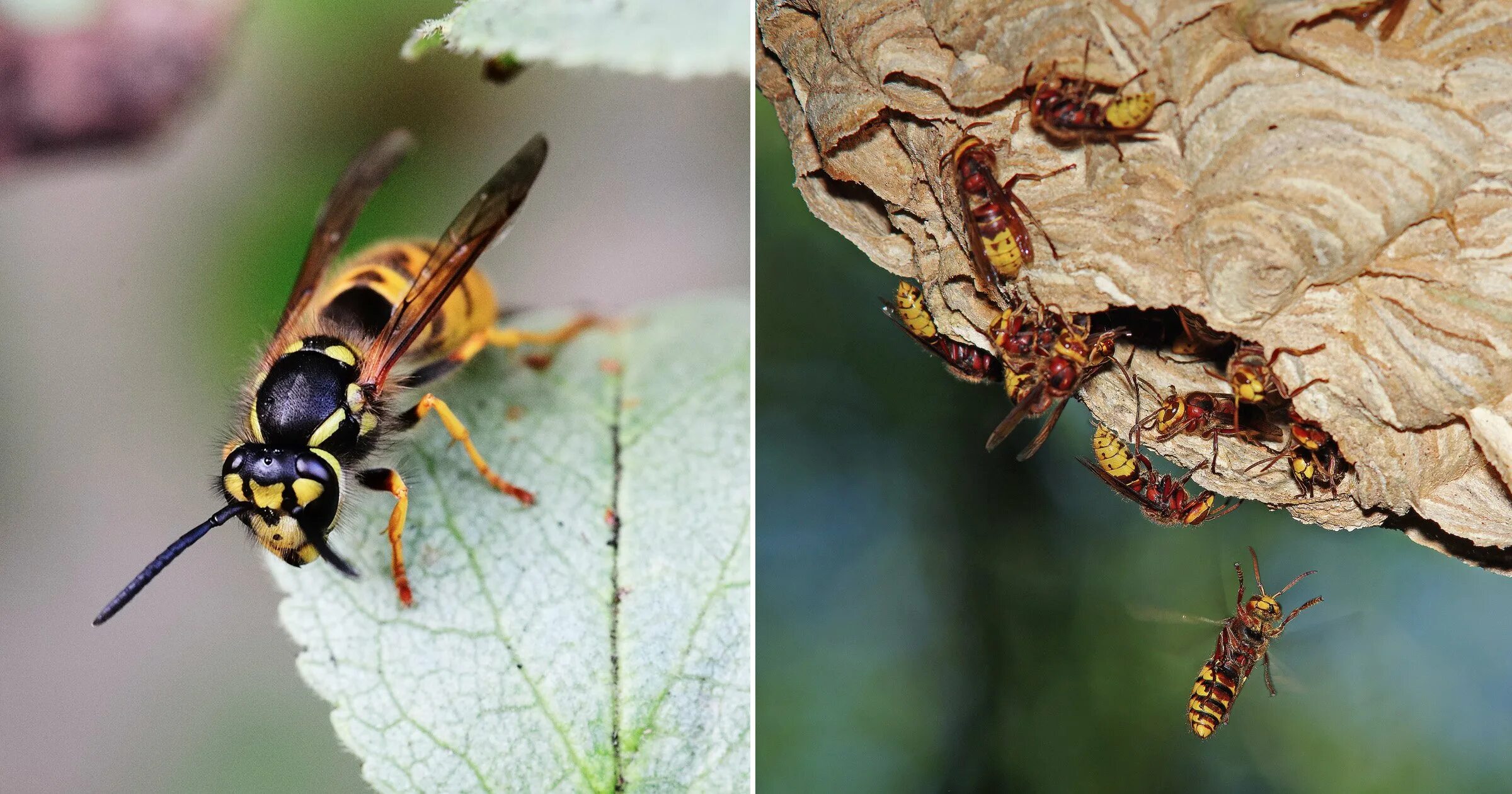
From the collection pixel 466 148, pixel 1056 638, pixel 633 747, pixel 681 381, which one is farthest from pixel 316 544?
pixel 1056 638

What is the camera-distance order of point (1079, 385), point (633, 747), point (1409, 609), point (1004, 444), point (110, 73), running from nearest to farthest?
1. point (1079, 385)
2. point (633, 747)
3. point (110, 73)
4. point (1409, 609)
5. point (1004, 444)

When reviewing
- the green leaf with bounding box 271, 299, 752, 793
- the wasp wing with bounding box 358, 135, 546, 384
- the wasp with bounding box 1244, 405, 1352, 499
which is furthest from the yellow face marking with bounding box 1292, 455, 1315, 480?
the wasp wing with bounding box 358, 135, 546, 384

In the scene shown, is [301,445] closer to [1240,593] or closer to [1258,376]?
[1258,376]

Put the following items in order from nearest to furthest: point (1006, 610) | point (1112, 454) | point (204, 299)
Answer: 1. point (1112, 454)
2. point (204, 299)
3. point (1006, 610)

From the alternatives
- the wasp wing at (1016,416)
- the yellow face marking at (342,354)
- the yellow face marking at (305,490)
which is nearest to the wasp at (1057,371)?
the wasp wing at (1016,416)

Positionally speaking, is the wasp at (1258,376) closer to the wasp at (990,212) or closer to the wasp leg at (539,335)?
the wasp at (990,212)

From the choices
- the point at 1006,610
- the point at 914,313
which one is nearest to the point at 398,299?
the point at 914,313

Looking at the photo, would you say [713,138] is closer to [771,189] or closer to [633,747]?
[771,189]
